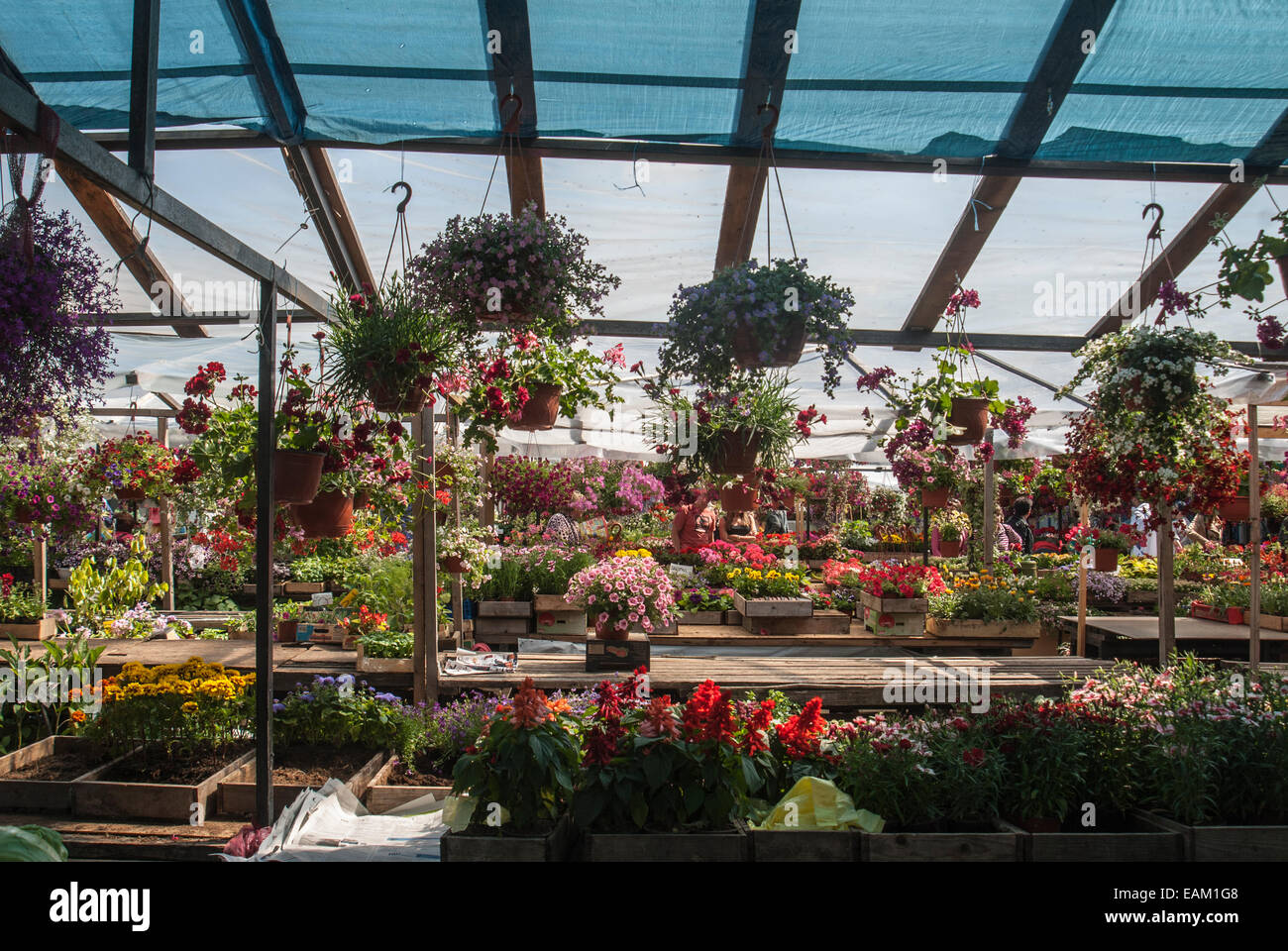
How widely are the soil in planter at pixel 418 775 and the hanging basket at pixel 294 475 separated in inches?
58.8

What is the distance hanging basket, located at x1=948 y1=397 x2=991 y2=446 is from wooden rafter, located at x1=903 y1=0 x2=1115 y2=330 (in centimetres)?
118

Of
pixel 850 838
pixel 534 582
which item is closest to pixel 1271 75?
pixel 850 838

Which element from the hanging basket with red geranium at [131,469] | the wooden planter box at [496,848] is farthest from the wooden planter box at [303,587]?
the wooden planter box at [496,848]

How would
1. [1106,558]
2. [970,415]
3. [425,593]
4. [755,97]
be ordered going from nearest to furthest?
[755,97] < [425,593] < [970,415] < [1106,558]

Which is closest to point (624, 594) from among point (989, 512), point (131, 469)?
point (131, 469)

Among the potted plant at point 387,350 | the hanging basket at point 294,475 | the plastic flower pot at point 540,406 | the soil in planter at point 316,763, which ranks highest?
the potted plant at point 387,350

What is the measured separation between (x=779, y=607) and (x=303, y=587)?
204 inches

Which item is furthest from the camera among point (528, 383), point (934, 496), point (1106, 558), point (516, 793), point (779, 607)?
point (1106, 558)

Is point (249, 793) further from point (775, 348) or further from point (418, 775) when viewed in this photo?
point (775, 348)

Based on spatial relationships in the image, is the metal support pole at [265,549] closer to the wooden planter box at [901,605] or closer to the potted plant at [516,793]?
the potted plant at [516,793]

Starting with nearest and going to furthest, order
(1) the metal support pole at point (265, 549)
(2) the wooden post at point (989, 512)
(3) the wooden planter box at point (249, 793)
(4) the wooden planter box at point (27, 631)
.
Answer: (1) the metal support pole at point (265, 549) < (3) the wooden planter box at point (249, 793) < (4) the wooden planter box at point (27, 631) < (2) the wooden post at point (989, 512)

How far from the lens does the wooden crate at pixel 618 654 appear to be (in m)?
5.38

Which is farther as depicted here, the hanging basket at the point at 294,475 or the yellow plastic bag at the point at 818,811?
the hanging basket at the point at 294,475

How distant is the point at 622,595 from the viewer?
5379 millimetres
